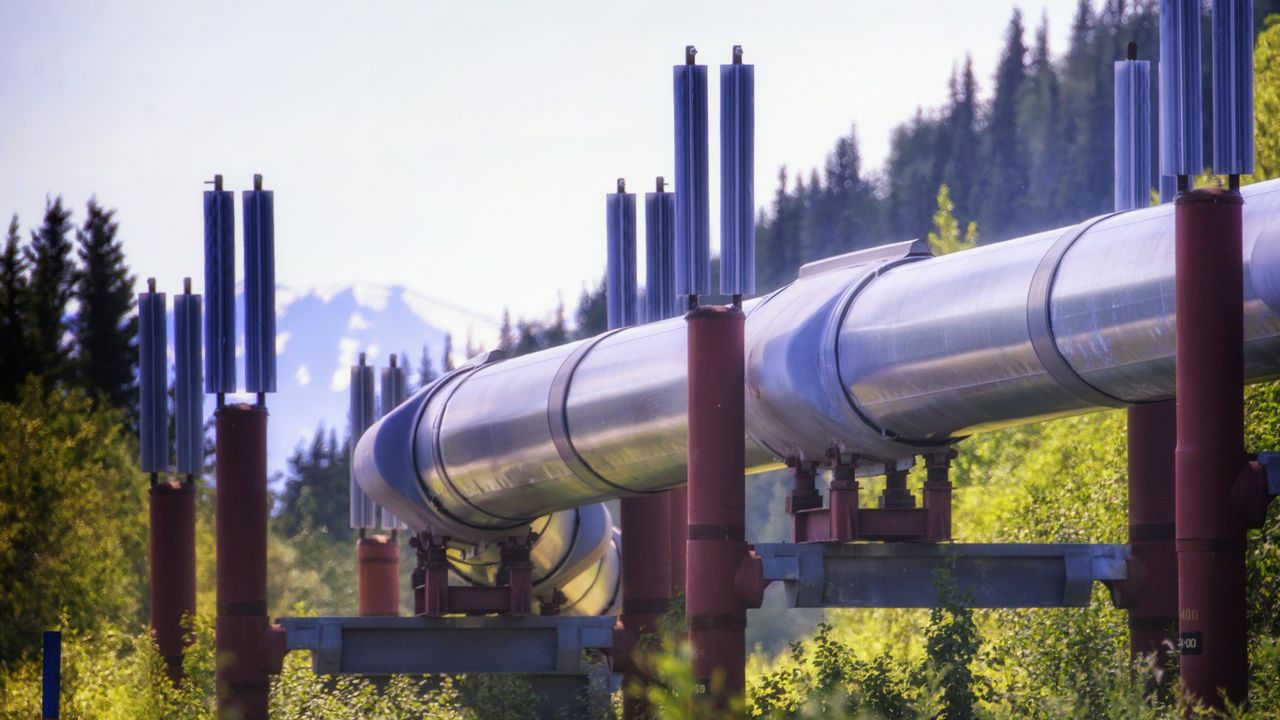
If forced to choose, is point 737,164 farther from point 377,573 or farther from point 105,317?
point 105,317

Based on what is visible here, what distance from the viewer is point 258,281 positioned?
854 inches

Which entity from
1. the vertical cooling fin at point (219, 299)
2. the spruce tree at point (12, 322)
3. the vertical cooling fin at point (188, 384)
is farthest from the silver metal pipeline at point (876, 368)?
the spruce tree at point (12, 322)

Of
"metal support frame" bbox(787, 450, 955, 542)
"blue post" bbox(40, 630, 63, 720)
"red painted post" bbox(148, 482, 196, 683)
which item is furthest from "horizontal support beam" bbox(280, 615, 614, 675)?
"blue post" bbox(40, 630, 63, 720)

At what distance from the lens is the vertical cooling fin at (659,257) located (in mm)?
22562

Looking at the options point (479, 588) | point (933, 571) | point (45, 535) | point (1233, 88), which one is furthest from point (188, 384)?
point (45, 535)

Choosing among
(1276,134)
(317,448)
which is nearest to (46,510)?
(1276,134)

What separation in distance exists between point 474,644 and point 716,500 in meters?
7.19

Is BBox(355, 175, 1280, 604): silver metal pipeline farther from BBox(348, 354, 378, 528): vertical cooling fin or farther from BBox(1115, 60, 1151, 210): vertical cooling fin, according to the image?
BBox(348, 354, 378, 528): vertical cooling fin

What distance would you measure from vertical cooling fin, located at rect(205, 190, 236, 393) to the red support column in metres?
0.59

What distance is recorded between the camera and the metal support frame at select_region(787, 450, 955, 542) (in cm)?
1609

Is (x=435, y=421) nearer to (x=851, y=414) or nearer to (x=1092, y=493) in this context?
(x=851, y=414)

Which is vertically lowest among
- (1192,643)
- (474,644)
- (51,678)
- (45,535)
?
(474,644)

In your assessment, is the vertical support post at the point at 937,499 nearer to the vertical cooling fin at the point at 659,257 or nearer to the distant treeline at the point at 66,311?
the vertical cooling fin at the point at 659,257

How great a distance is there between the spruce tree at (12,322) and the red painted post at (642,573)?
108ft
